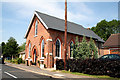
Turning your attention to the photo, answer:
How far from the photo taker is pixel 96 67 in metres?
12.2

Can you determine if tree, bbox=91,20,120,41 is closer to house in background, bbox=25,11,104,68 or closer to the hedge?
house in background, bbox=25,11,104,68

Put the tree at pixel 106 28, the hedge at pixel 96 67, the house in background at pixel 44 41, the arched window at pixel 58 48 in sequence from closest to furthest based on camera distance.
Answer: the hedge at pixel 96 67 < the house in background at pixel 44 41 < the arched window at pixel 58 48 < the tree at pixel 106 28

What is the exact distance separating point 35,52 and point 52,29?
584 centimetres

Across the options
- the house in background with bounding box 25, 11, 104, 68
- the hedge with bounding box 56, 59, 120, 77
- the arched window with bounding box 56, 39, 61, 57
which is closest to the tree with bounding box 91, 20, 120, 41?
the house in background with bounding box 25, 11, 104, 68

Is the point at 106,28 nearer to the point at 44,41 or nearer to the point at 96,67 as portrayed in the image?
the point at 44,41

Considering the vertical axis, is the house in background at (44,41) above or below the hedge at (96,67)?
above

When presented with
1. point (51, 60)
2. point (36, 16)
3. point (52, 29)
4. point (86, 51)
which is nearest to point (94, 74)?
point (86, 51)

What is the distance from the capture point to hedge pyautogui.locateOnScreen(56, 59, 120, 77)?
10977 mm

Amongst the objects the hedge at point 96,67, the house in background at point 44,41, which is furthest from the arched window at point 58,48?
the hedge at point 96,67

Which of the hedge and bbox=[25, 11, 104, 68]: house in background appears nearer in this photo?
the hedge

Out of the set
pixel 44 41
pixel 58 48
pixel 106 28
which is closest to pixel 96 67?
pixel 58 48

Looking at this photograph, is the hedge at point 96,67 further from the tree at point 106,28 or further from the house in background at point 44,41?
the tree at point 106,28

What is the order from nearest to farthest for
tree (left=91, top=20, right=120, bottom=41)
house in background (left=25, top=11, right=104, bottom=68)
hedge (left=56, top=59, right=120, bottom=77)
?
hedge (left=56, top=59, right=120, bottom=77)
house in background (left=25, top=11, right=104, bottom=68)
tree (left=91, top=20, right=120, bottom=41)

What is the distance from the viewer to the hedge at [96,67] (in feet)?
36.0
